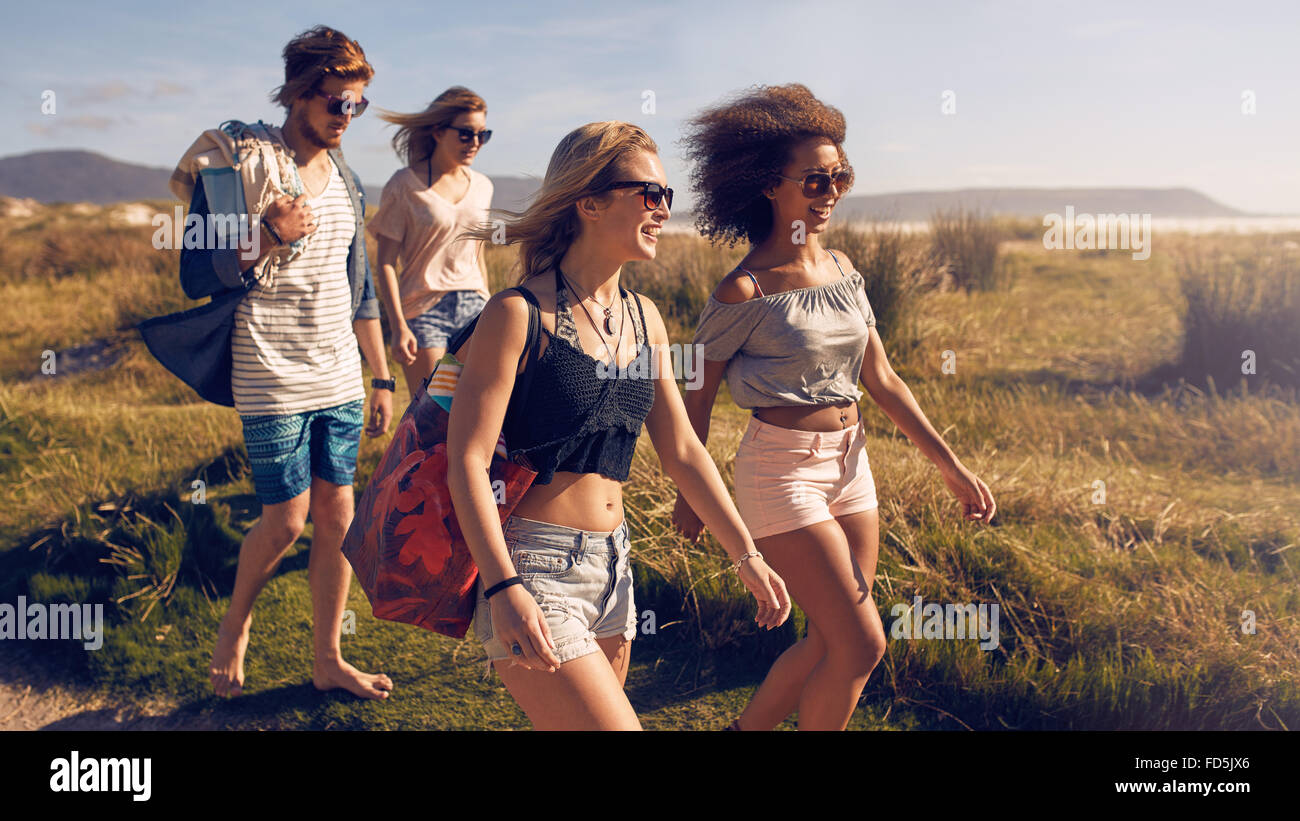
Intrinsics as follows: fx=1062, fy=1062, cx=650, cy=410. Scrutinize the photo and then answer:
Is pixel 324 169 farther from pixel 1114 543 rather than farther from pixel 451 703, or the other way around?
pixel 1114 543

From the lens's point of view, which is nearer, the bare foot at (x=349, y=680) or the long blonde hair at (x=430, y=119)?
the bare foot at (x=349, y=680)

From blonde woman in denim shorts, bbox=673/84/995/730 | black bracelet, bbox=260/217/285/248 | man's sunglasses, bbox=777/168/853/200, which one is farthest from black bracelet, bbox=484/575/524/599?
black bracelet, bbox=260/217/285/248

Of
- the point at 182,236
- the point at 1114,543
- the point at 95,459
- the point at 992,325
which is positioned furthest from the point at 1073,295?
the point at 182,236

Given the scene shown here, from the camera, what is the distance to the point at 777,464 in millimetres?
2912

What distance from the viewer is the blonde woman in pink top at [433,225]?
4.72 meters

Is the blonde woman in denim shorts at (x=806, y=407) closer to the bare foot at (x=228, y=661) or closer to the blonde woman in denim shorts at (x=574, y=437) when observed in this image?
the blonde woman in denim shorts at (x=574, y=437)

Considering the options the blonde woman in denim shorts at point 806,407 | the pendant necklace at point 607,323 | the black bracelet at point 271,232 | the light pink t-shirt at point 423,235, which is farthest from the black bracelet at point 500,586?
the light pink t-shirt at point 423,235

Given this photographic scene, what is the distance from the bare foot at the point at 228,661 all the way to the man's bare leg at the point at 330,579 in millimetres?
259

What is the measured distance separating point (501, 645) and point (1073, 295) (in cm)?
1232

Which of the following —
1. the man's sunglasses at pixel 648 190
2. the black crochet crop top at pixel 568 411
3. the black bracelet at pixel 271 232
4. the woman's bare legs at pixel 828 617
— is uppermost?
the black bracelet at pixel 271 232

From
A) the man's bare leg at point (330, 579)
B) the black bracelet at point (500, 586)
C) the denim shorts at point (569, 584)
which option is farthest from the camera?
the man's bare leg at point (330, 579)

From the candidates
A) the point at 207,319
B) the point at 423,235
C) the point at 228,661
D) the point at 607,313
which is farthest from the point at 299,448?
the point at 607,313

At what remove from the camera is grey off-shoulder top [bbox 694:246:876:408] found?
2924 mm

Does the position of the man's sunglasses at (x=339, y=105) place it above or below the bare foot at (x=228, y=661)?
above
